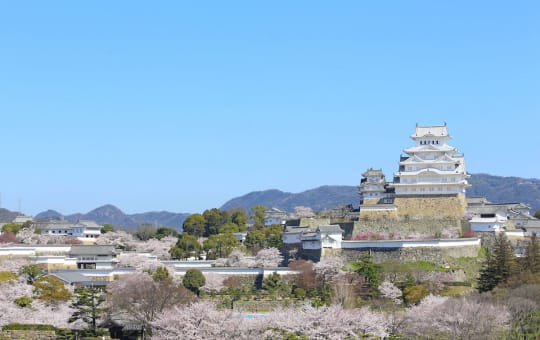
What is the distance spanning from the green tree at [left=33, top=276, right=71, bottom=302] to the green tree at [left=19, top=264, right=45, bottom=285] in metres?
2.67

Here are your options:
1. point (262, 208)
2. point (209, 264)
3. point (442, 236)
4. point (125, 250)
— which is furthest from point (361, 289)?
point (262, 208)

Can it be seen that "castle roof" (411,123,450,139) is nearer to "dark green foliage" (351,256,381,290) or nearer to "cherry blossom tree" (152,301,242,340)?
"dark green foliage" (351,256,381,290)

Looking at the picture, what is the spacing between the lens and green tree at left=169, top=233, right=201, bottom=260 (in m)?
56.3

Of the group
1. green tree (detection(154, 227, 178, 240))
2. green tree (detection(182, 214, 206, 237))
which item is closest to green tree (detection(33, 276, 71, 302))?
green tree (detection(182, 214, 206, 237))

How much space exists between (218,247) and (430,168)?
14536 millimetres

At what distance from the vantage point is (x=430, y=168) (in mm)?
53594

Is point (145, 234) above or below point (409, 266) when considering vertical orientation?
above

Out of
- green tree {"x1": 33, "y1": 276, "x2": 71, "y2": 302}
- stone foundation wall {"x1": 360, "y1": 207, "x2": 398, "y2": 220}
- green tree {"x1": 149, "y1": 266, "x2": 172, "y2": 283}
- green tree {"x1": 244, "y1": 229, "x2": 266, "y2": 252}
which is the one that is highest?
stone foundation wall {"x1": 360, "y1": 207, "x2": 398, "y2": 220}

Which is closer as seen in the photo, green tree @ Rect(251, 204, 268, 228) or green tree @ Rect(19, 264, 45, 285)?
green tree @ Rect(19, 264, 45, 285)

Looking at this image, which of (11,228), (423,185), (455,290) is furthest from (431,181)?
(11,228)

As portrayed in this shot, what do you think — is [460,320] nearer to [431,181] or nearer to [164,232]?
[431,181]

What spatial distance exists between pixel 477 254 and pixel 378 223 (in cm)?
664

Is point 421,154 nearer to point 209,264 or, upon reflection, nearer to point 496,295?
point 209,264

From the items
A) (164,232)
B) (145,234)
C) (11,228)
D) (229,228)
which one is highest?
(11,228)
